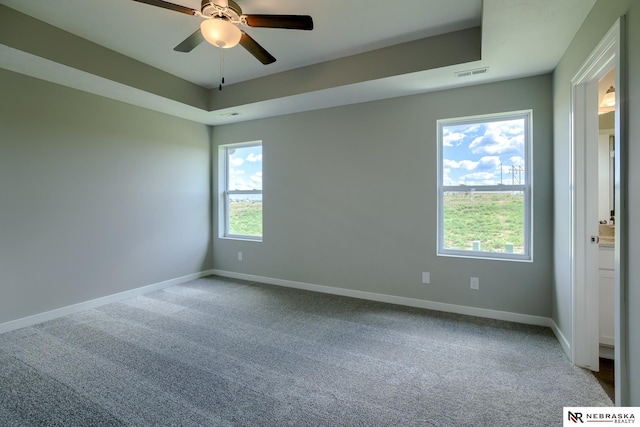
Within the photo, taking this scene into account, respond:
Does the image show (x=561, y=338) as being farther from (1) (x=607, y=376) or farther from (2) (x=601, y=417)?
(2) (x=601, y=417)

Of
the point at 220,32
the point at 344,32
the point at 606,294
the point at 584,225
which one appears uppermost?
the point at 344,32

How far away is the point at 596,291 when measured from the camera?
2.23 m

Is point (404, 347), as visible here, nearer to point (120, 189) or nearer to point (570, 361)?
point (570, 361)

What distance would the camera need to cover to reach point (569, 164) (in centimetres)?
240

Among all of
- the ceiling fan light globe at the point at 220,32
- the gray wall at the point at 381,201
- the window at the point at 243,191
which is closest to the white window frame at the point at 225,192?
the window at the point at 243,191

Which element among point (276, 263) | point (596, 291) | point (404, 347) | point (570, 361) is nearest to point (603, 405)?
point (570, 361)

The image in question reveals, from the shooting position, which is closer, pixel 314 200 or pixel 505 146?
pixel 505 146

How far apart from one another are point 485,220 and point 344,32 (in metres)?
2.46

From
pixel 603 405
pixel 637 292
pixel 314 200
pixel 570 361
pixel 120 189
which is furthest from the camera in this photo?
pixel 314 200

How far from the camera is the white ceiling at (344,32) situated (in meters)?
2.19

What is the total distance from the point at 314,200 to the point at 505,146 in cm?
236

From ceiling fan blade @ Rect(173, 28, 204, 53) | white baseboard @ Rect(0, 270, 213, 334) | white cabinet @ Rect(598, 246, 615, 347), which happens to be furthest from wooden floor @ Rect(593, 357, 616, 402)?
white baseboard @ Rect(0, 270, 213, 334)

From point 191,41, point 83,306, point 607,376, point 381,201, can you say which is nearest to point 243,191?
point 381,201

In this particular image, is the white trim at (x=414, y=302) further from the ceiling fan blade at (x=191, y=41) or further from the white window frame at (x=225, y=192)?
the ceiling fan blade at (x=191, y=41)
